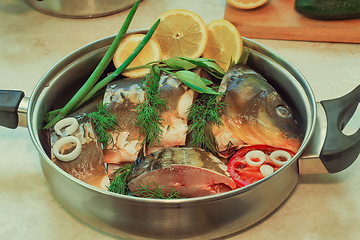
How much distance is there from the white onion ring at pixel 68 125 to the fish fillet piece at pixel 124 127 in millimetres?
88

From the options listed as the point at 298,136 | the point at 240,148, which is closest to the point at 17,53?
the point at 240,148

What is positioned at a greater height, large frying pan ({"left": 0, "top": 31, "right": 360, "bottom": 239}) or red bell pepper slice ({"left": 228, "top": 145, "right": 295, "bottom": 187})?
large frying pan ({"left": 0, "top": 31, "right": 360, "bottom": 239})

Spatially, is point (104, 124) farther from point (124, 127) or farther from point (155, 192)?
point (155, 192)

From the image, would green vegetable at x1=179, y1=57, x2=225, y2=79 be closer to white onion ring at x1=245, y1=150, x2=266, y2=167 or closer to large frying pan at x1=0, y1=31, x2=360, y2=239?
large frying pan at x1=0, y1=31, x2=360, y2=239

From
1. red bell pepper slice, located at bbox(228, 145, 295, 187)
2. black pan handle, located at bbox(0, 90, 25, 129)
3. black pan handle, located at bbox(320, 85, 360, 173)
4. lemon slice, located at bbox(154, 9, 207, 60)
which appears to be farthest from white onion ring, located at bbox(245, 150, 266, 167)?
black pan handle, located at bbox(0, 90, 25, 129)

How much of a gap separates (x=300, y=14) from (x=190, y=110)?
895 mm

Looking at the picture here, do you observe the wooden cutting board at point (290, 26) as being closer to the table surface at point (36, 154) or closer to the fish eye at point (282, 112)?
the table surface at point (36, 154)

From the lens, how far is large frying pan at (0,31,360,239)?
800 millimetres

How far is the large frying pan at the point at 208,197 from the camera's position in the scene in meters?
0.80

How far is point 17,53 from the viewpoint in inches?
64.9

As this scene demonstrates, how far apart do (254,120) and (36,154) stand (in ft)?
2.01

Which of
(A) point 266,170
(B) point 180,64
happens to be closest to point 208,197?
(A) point 266,170

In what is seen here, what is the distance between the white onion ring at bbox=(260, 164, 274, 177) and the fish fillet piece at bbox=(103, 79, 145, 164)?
11.6 inches

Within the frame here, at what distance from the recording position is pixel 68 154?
0.97 m
